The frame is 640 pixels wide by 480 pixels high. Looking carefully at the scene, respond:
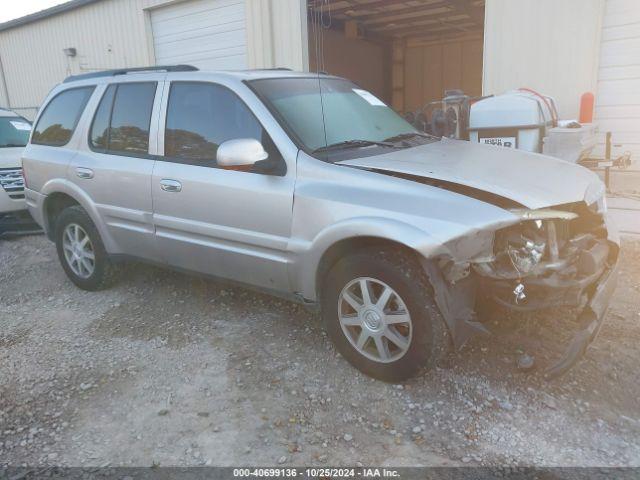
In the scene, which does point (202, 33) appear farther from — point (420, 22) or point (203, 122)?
point (203, 122)

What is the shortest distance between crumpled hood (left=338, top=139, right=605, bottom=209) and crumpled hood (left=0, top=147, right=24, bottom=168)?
18.8ft

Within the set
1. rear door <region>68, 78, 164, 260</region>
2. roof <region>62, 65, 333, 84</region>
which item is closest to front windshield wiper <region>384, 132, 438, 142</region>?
roof <region>62, 65, 333, 84</region>

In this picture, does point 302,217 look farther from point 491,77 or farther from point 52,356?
point 491,77

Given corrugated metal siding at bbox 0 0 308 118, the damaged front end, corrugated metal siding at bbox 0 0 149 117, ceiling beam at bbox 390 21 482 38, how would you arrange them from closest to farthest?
1. the damaged front end
2. corrugated metal siding at bbox 0 0 308 118
3. corrugated metal siding at bbox 0 0 149 117
4. ceiling beam at bbox 390 21 482 38

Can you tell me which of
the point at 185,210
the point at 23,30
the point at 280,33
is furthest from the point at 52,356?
the point at 23,30

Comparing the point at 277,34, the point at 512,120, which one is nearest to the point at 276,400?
the point at 512,120

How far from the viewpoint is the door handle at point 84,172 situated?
14.3 ft

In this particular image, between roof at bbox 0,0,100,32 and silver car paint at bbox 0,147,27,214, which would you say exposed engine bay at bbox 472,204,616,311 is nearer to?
silver car paint at bbox 0,147,27,214

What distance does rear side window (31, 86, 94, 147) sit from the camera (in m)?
4.66

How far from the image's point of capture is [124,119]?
4.26 meters

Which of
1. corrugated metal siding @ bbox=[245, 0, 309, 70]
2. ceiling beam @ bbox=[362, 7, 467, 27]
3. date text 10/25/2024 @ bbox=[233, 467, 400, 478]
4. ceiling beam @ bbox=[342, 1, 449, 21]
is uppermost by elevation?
ceiling beam @ bbox=[342, 1, 449, 21]

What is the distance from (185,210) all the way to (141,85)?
1.19 metres

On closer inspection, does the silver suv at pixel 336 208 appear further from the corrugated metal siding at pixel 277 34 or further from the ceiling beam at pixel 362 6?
the ceiling beam at pixel 362 6

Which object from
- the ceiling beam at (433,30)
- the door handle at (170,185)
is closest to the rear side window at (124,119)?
the door handle at (170,185)
